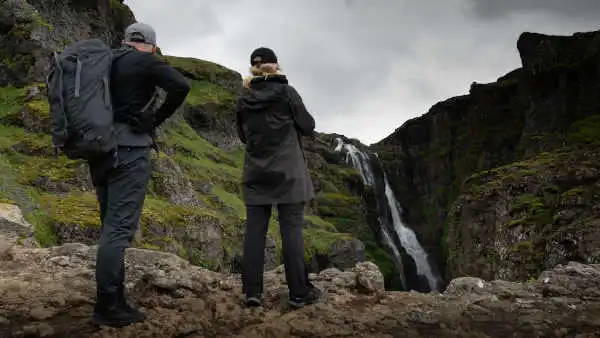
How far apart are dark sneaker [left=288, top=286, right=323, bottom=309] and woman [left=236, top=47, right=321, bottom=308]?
0.01 metres

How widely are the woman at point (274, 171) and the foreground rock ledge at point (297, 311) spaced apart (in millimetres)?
441

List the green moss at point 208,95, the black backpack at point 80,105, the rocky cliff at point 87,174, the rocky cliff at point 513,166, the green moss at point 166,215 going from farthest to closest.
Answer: the green moss at point 208,95 < the rocky cliff at point 513,166 < the green moss at point 166,215 < the rocky cliff at point 87,174 < the black backpack at point 80,105

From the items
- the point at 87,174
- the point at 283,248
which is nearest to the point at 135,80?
the point at 283,248

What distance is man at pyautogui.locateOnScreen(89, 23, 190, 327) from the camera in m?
4.94

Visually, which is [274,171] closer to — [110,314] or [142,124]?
[142,124]

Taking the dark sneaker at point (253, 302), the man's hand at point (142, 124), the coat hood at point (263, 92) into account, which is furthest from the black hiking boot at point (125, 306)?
the coat hood at point (263, 92)

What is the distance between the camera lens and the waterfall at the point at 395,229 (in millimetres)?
61969

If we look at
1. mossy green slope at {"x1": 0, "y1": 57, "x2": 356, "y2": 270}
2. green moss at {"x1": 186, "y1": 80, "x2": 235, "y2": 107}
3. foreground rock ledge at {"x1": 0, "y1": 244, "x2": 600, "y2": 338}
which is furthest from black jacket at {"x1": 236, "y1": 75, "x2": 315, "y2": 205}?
green moss at {"x1": 186, "y1": 80, "x2": 235, "y2": 107}

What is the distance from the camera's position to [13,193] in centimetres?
1125

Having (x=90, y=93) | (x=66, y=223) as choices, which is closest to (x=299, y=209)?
(x=90, y=93)

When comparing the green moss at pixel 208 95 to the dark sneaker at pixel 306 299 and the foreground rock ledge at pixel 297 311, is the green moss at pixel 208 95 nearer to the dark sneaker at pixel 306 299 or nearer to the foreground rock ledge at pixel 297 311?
the foreground rock ledge at pixel 297 311

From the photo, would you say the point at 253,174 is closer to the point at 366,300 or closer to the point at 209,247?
the point at 366,300

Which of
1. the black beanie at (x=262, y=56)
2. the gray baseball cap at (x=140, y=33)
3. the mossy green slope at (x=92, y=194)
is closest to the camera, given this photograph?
the gray baseball cap at (x=140, y=33)

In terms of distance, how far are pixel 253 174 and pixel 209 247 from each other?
12214 millimetres
